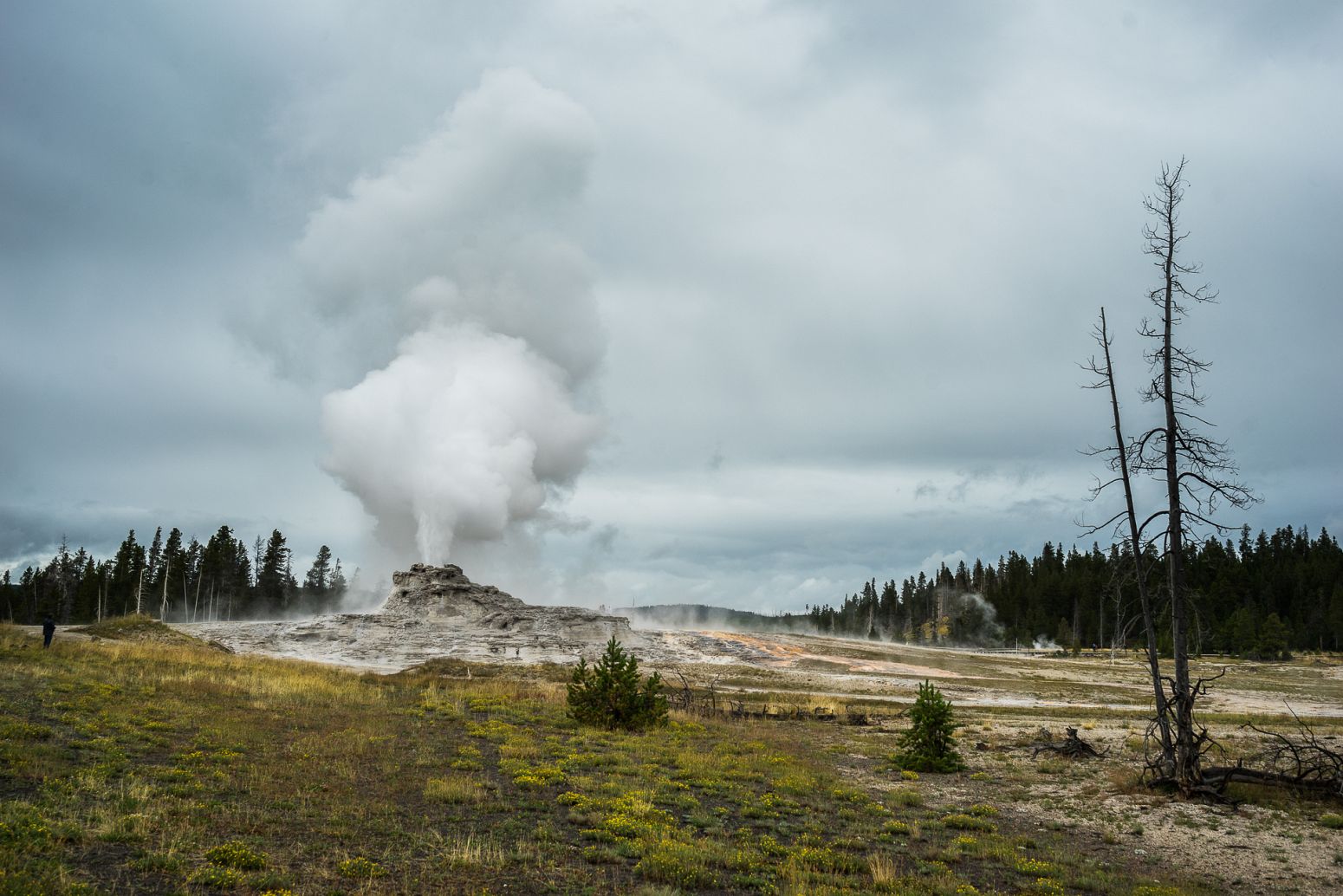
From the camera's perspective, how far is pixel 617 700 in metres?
29.8

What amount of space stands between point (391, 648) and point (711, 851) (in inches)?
2337

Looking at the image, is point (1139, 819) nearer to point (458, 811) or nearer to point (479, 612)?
point (458, 811)

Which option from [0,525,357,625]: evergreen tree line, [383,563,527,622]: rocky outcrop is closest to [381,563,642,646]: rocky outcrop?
[383,563,527,622]: rocky outcrop

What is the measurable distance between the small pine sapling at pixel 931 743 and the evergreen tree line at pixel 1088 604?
61.3 metres

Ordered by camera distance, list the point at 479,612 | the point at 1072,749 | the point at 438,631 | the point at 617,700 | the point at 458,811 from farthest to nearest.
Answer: the point at 479,612 < the point at 438,631 < the point at 617,700 < the point at 1072,749 < the point at 458,811

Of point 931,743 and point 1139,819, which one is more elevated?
point 1139,819

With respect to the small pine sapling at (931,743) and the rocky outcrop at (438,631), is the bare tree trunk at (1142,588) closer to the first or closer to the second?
the small pine sapling at (931,743)

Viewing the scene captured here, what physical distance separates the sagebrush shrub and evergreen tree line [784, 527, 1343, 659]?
205 feet

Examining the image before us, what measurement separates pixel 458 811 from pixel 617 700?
15.0 metres

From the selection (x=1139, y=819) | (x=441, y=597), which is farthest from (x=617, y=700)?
(x=441, y=597)

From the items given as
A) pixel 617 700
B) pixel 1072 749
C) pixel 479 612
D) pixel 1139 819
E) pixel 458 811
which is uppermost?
pixel 458 811

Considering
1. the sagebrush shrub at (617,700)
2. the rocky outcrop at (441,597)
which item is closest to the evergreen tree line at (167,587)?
the rocky outcrop at (441,597)

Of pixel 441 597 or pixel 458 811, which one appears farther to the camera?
pixel 441 597

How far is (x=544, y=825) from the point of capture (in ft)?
46.7
